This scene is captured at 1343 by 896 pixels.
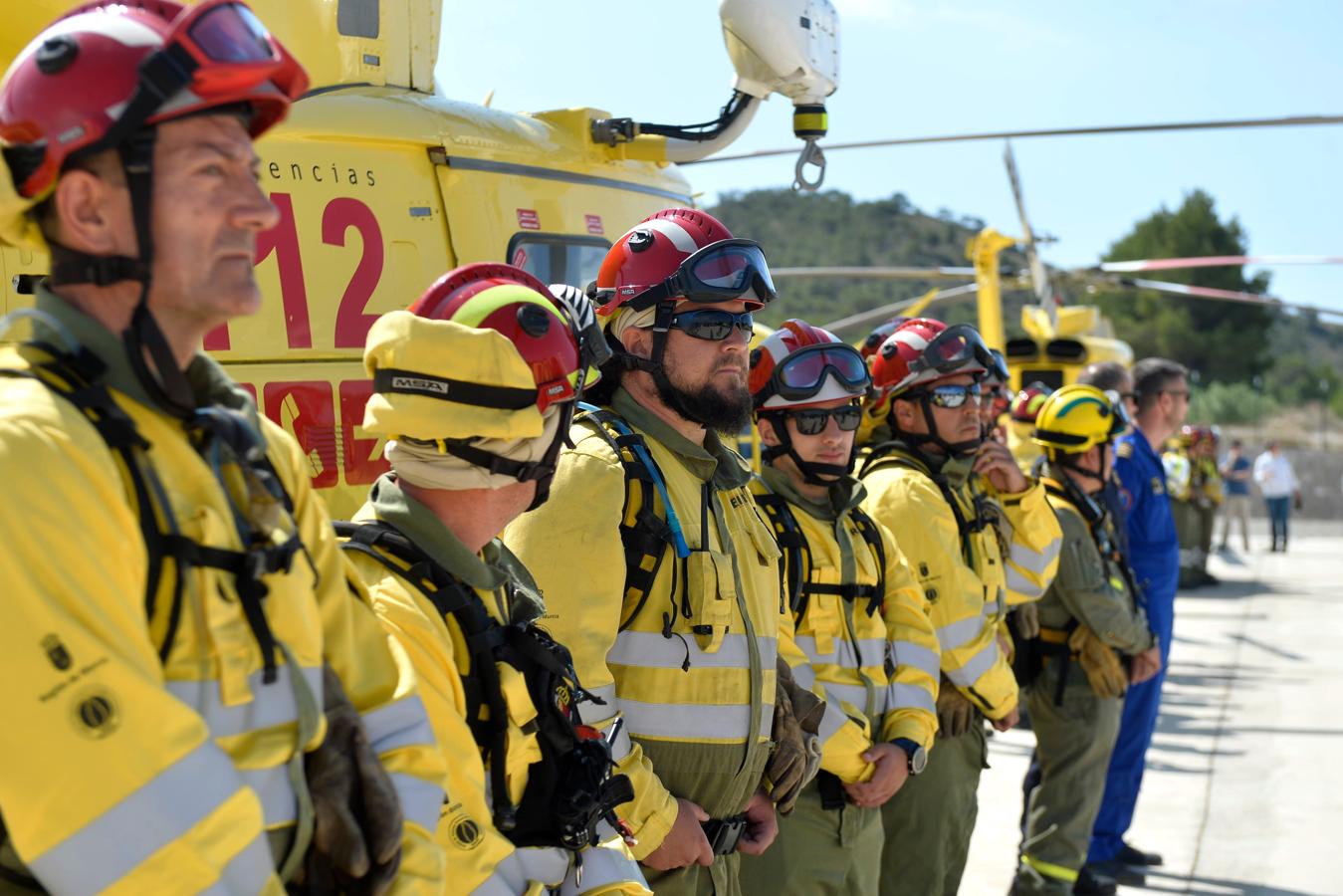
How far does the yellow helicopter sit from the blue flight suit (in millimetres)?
3037

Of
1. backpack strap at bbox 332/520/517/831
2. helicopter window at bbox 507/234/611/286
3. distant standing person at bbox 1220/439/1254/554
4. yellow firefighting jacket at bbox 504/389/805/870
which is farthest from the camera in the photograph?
distant standing person at bbox 1220/439/1254/554

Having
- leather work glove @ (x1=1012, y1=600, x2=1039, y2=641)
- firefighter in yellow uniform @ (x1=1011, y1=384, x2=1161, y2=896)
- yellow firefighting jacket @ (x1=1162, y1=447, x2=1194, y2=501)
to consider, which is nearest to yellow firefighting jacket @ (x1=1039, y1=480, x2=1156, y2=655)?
firefighter in yellow uniform @ (x1=1011, y1=384, x2=1161, y2=896)

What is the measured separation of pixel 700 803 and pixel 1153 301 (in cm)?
6334

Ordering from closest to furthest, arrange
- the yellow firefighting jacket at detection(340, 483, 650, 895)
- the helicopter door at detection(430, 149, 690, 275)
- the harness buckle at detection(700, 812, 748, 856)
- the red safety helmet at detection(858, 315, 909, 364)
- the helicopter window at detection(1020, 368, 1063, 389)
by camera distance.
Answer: the yellow firefighting jacket at detection(340, 483, 650, 895), the harness buckle at detection(700, 812, 748, 856), the helicopter door at detection(430, 149, 690, 275), the red safety helmet at detection(858, 315, 909, 364), the helicopter window at detection(1020, 368, 1063, 389)

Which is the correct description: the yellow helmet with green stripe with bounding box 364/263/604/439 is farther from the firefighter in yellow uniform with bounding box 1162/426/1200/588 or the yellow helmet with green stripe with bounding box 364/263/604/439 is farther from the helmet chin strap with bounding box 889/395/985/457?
the firefighter in yellow uniform with bounding box 1162/426/1200/588

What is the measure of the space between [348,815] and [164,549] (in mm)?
413

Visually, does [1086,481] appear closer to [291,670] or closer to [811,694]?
[811,694]

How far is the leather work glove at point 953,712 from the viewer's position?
15.9ft

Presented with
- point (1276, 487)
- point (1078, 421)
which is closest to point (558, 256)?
point (1078, 421)

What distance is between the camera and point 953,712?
4.89 meters

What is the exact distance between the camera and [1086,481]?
650cm

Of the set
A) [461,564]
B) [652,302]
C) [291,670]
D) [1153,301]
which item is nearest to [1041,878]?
[652,302]

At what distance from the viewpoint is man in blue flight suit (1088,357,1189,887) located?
6.95m

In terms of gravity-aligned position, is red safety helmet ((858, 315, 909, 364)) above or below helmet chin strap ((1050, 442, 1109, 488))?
above
